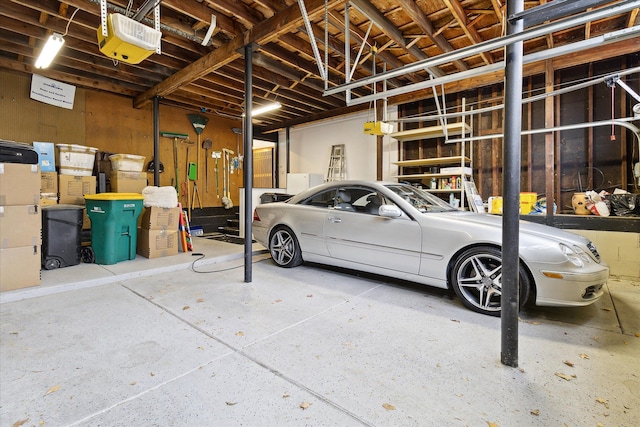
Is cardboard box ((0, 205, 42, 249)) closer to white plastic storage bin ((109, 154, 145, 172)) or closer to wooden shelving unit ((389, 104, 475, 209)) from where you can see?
white plastic storage bin ((109, 154, 145, 172))

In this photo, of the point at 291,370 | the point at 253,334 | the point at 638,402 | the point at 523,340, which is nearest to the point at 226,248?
the point at 253,334

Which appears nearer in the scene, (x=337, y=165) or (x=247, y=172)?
(x=247, y=172)

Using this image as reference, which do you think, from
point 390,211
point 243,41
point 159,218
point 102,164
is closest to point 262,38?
point 243,41

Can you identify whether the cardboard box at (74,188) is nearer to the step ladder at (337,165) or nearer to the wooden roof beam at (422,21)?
the step ladder at (337,165)

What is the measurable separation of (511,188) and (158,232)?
14.4 feet

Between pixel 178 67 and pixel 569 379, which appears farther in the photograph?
pixel 178 67

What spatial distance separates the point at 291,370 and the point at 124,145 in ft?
21.1

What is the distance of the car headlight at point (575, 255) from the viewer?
2238 millimetres

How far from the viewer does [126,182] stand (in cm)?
532

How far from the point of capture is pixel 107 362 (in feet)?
5.88

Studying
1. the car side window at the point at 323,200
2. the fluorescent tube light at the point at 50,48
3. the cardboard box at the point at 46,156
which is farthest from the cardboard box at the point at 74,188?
the car side window at the point at 323,200

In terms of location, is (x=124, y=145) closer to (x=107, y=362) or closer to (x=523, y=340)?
(x=107, y=362)

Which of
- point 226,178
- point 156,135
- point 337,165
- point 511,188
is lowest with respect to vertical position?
point 511,188

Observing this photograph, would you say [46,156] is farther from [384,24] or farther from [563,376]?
[563,376]
